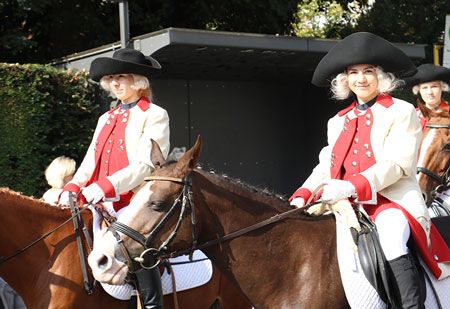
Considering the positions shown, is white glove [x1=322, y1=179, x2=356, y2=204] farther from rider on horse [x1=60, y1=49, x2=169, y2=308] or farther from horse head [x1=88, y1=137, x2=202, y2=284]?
rider on horse [x1=60, y1=49, x2=169, y2=308]

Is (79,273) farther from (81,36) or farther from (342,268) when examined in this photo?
(81,36)

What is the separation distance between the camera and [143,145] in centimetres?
494

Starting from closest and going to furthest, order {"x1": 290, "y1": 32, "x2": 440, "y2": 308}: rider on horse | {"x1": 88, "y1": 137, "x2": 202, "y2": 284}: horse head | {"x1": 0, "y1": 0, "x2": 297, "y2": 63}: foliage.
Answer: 1. {"x1": 88, "y1": 137, "x2": 202, "y2": 284}: horse head
2. {"x1": 290, "y1": 32, "x2": 440, "y2": 308}: rider on horse
3. {"x1": 0, "y1": 0, "x2": 297, "y2": 63}: foliage

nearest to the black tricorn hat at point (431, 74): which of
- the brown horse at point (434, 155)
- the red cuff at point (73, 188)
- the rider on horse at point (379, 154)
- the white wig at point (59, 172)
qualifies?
the brown horse at point (434, 155)

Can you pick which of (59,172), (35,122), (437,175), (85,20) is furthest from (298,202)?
(85,20)

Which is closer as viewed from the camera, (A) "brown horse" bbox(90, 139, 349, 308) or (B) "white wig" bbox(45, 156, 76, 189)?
(A) "brown horse" bbox(90, 139, 349, 308)

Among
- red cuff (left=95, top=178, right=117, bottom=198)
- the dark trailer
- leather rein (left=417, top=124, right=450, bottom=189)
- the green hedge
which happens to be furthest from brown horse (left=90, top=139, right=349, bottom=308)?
the dark trailer

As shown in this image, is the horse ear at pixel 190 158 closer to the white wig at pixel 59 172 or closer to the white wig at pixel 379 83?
the white wig at pixel 379 83

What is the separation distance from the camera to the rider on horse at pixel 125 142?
468cm

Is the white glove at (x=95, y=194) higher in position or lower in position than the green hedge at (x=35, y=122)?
lower

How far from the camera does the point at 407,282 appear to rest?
374cm

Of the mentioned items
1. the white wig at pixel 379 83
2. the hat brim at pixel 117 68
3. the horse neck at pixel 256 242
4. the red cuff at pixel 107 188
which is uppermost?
the hat brim at pixel 117 68

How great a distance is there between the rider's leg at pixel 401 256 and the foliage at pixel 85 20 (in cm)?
862

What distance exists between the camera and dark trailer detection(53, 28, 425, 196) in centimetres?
920
